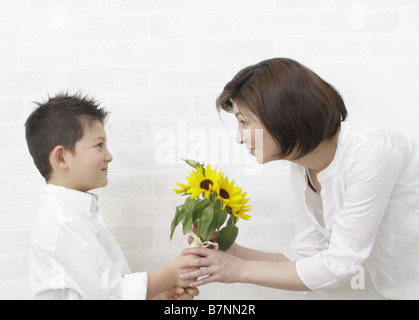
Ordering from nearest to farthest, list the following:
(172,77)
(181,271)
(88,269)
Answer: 1. (88,269)
2. (181,271)
3. (172,77)

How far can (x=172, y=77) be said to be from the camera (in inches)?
65.7

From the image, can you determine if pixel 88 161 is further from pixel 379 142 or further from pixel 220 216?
pixel 379 142

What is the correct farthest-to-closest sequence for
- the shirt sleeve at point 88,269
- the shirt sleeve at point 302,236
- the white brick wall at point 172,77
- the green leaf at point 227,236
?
the white brick wall at point 172,77 → the shirt sleeve at point 302,236 → the green leaf at point 227,236 → the shirt sleeve at point 88,269

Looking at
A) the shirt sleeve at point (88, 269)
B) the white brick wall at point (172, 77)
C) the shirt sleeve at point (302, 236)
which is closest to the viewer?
the shirt sleeve at point (88, 269)

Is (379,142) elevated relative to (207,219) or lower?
elevated

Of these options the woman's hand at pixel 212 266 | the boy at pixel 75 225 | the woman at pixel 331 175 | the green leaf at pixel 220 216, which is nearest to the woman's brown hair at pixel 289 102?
the woman at pixel 331 175

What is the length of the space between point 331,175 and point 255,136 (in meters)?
0.25

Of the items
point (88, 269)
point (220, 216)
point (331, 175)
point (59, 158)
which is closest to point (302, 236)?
point (331, 175)

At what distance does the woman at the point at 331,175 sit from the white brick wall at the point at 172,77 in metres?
0.35

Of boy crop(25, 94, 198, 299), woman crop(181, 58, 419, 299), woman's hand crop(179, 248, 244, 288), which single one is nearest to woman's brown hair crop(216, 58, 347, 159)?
woman crop(181, 58, 419, 299)

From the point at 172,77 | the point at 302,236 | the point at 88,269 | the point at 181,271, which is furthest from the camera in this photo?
the point at 172,77

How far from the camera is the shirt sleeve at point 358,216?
1.19 m

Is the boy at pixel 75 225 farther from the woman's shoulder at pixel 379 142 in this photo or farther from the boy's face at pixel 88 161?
the woman's shoulder at pixel 379 142
